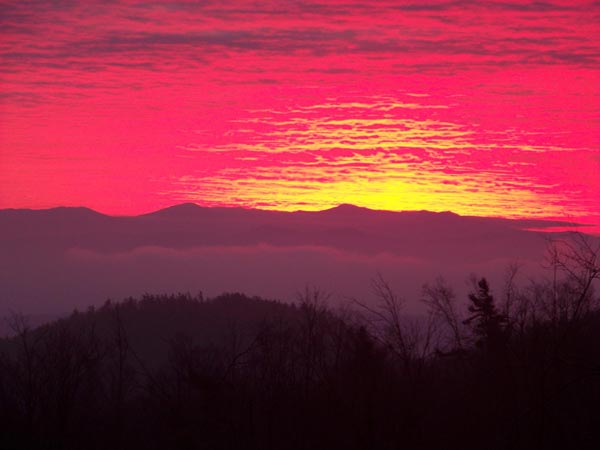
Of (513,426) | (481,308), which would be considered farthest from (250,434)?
(481,308)

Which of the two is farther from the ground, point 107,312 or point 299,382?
point 107,312

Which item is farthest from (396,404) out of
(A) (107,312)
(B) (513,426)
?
(A) (107,312)

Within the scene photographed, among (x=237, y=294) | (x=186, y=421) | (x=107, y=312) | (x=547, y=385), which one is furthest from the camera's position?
(x=237, y=294)

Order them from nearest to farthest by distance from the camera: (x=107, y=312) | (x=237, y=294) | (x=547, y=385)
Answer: (x=547, y=385) < (x=107, y=312) < (x=237, y=294)

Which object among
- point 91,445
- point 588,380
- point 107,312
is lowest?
point 91,445

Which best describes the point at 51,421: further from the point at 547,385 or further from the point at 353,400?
the point at 547,385

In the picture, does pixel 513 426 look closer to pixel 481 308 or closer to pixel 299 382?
pixel 299 382

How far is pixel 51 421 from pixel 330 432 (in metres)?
11.5

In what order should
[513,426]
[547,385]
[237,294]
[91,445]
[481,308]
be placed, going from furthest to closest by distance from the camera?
[237,294] → [481,308] → [91,445] → [547,385] → [513,426]

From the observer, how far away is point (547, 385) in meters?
27.2

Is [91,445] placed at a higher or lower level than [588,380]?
lower

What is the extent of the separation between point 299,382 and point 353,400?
16.5ft

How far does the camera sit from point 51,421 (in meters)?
32.1

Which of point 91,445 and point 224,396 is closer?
point 224,396
